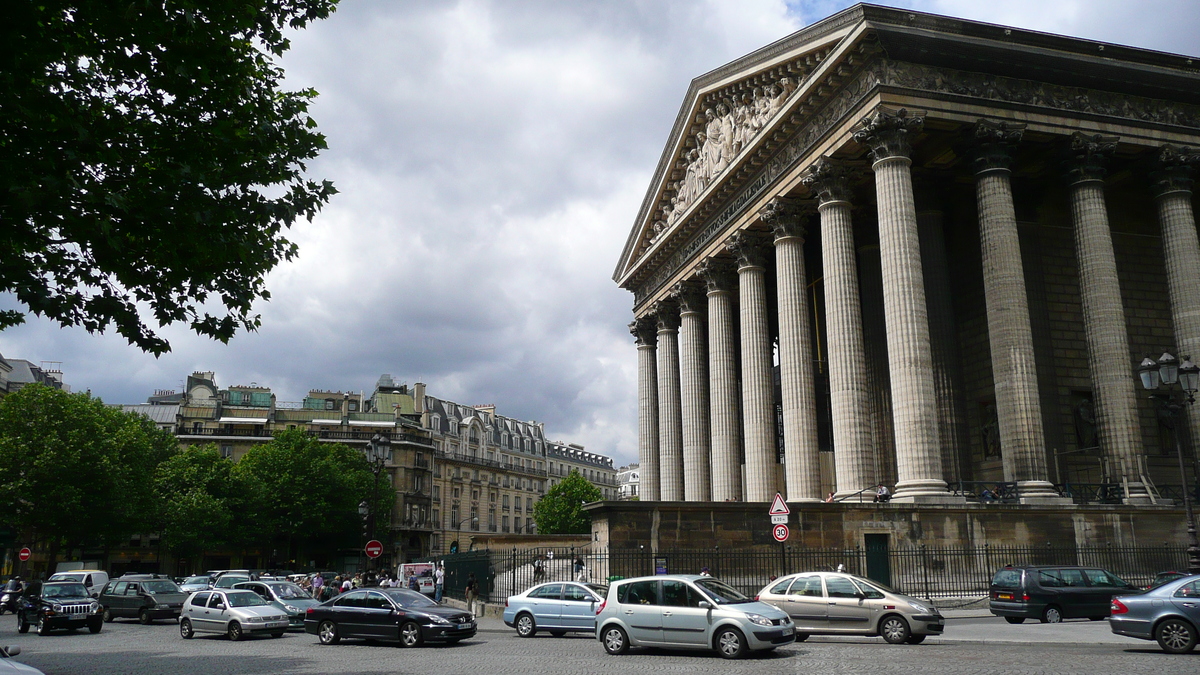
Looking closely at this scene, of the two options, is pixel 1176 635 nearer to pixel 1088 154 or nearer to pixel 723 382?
pixel 1088 154

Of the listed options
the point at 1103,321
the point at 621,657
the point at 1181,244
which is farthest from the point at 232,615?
the point at 1181,244

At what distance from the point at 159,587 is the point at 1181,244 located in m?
35.3

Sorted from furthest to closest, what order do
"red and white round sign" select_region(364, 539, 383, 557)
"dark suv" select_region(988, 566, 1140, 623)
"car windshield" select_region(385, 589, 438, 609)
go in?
"red and white round sign" select_region(364, 539, 383, 557), "dark suv" select_region(988, 566, 1140, 623), "car windshield" select_region(385, 589, 438, 609)

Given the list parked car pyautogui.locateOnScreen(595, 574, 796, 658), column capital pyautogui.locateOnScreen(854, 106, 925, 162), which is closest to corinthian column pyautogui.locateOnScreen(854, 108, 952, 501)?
column capital pyautogui.locateOnScreen(854, 106, 925, 162)

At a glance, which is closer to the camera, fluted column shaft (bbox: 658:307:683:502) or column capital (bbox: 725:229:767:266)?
column capital (bbox: 725:229:767:266)

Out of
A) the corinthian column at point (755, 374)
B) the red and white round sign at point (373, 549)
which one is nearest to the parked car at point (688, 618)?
the red and white round sign at point (373, 549)

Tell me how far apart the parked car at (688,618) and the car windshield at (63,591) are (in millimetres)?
16303

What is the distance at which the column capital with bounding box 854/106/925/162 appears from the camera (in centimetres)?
2691

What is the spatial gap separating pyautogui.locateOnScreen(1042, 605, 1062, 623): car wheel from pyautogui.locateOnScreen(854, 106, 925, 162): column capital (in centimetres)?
1346

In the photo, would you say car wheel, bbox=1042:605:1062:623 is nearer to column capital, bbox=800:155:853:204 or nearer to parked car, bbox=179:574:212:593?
column capital, bbox=800:155:853:204

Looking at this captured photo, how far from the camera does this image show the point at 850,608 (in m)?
17.0

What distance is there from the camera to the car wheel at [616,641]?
15.9 metres

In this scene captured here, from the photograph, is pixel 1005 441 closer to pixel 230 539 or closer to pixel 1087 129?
pixel 1087 129

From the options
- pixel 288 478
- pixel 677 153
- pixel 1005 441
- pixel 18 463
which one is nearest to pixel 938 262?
pixel 1005 441
